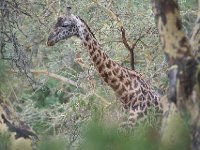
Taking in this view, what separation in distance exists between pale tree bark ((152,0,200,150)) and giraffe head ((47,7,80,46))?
3226mm

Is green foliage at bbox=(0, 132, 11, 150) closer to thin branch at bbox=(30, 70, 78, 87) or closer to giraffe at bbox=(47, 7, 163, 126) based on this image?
giraffe at bbox=(47, 7, 163, 126)

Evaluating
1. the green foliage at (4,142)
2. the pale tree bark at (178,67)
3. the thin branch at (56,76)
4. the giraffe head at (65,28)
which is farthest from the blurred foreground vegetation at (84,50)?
the green foliage at (4,142)

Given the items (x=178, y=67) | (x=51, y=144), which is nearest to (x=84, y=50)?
(x=178, y=67)

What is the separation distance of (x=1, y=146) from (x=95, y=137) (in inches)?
17.8

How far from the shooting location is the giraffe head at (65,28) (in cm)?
563

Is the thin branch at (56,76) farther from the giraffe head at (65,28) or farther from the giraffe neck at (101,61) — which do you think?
the giraffe neck at (101,61)

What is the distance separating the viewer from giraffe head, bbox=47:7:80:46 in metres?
5.63

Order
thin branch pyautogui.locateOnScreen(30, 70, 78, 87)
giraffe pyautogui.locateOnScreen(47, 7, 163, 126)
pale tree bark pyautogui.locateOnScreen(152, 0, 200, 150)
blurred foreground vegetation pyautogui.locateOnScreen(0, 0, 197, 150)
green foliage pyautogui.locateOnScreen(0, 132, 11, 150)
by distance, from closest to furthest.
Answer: green foliage pyautogui.locateOnScreen(0, 132, 11, 150) → pale tree bark pyautogui.locateOnScreen(152, 0, 200, 150) → giraffe pyautogui.locateOnScreen(47, 7, 163, 126) → blurred foreground vegetation pyautogui.locateOnScreen(0, 0, 197, 150) → thin branch pyautogui.locateOnScreen(30, 70, 78, 87)

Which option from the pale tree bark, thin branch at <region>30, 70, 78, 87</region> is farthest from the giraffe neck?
thin branch at <region>30, 70, 78, 87</region>

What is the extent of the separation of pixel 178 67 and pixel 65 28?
11.4ft

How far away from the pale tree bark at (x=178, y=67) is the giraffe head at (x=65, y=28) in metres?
3.23

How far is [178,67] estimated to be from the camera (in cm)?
230

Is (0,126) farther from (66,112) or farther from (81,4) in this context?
(81,4)

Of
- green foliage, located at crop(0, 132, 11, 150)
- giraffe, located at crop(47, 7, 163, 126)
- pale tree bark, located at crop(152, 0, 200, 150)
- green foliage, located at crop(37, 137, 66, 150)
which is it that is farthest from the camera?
giraffe, located at crop(47, 7, 163, 126)
